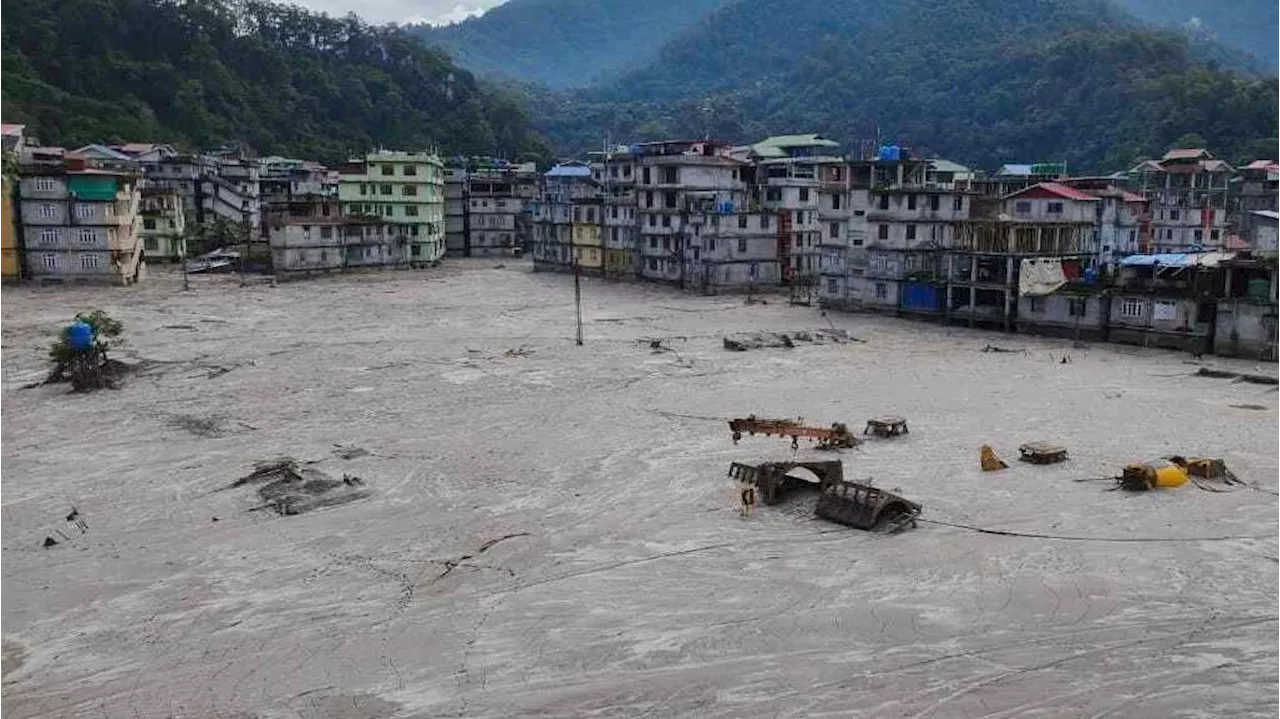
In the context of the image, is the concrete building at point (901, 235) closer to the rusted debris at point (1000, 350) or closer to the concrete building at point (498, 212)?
the rusted debris at point (1000, 350)

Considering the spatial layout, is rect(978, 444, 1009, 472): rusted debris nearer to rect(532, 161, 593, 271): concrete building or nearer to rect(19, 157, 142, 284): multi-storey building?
rect(532, 161, 593, 271): concrete building

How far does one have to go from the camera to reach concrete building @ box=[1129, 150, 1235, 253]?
72562 mm

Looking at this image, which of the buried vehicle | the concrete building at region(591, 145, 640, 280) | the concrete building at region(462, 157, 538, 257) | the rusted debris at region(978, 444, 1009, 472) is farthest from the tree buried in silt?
the concrete building at region(462, 157, 538, 257)

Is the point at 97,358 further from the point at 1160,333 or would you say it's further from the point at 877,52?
the point at 877,52

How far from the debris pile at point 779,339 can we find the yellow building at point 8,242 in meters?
43.9

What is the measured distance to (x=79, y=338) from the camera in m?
33.6

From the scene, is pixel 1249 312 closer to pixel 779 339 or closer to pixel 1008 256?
pixel 1008 256

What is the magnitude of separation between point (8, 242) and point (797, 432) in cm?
5533

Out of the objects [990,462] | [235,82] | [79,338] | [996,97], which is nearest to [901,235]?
[990,462]

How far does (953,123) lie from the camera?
14825 centimetres

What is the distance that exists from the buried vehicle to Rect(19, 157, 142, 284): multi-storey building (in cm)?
5354

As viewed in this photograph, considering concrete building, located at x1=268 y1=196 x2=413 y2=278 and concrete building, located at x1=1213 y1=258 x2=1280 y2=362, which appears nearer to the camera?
concrete building, located at x1=1213 y1=258 x2=1280 y2=362

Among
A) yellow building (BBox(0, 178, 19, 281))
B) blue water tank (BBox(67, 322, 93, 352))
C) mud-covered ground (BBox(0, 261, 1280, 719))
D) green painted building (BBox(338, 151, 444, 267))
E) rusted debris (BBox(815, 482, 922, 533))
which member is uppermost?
A: green painted building (BBox(338, 151, 444, 267))

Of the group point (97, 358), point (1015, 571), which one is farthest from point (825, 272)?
point (1015, 571)
